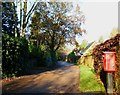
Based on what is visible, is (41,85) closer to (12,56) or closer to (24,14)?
(12,56)

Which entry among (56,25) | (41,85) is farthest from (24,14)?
(56,25)

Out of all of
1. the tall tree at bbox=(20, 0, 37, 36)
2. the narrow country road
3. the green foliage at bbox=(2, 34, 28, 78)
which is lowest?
the narrow country road

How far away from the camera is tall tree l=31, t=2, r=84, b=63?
39.9 metres

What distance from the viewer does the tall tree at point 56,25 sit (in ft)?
131

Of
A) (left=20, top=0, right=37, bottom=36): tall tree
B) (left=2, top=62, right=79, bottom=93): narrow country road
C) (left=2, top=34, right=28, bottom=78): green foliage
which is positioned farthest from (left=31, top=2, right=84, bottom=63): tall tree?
(left=2, top=62, right=79, bottom=93): narrow country road

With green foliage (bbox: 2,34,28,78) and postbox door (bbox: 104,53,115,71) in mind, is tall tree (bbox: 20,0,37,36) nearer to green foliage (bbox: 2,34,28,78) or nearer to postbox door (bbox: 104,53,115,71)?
green foliage (bbox: 2,34,28,78)

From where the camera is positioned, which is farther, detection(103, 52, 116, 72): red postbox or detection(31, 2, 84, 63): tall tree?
detection(31, 2, 84, 63): tall tree

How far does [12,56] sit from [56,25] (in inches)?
1100

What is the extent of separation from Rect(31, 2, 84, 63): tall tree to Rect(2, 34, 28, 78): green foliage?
2001 cm

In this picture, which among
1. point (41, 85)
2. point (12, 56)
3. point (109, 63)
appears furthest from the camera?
Result: point (12, 56)

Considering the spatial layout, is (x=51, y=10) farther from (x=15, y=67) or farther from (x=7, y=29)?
(x=15, y=67)

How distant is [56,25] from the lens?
44.1 m

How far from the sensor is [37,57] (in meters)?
29.7

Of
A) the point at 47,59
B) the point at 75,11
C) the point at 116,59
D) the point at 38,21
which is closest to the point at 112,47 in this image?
the point at 116,59
